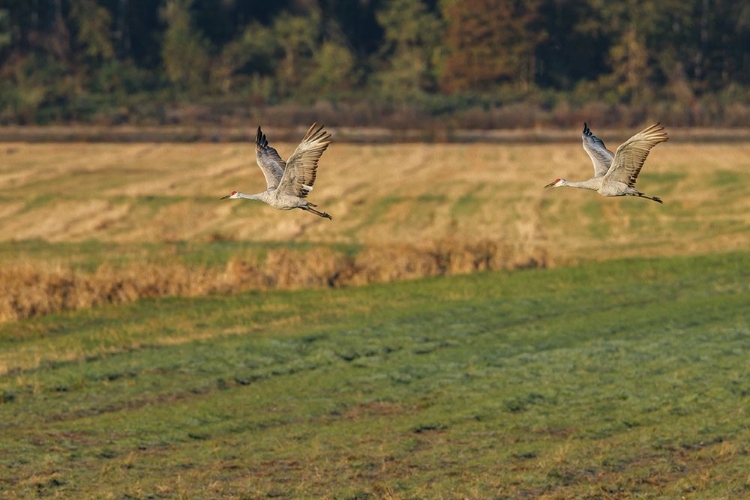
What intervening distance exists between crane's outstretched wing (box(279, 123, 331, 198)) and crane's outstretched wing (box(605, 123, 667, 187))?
3.00 metres

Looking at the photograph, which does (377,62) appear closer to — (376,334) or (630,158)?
(376,334)

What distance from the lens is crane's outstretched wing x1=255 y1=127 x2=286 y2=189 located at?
53.7 feet

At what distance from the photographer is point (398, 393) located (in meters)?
37.0

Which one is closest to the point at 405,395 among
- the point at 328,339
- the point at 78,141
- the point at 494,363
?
the point at 494,363

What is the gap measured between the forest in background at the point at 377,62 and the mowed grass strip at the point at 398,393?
142 feet

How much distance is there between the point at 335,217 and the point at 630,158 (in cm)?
5089

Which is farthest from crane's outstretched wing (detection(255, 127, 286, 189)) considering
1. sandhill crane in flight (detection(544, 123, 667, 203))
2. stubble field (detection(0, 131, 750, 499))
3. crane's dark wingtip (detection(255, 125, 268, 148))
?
stubble field (detection(0, 131, 750, 499))

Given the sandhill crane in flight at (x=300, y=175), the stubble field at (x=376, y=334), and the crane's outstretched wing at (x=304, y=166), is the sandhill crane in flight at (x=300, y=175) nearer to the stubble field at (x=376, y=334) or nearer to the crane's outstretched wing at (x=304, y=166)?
the crane's outstretched wing at (x=304, y=166)

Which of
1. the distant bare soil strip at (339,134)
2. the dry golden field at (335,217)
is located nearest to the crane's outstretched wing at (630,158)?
the dry golden field at (335,217)

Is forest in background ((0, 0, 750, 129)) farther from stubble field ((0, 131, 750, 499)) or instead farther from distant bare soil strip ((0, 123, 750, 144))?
stubble field ((0, 131, 750, 499))

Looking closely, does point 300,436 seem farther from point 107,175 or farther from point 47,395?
point 107,175

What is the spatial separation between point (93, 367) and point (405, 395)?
8677 millimetres

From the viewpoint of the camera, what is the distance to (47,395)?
1442 inches

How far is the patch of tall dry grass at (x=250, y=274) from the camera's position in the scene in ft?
159
